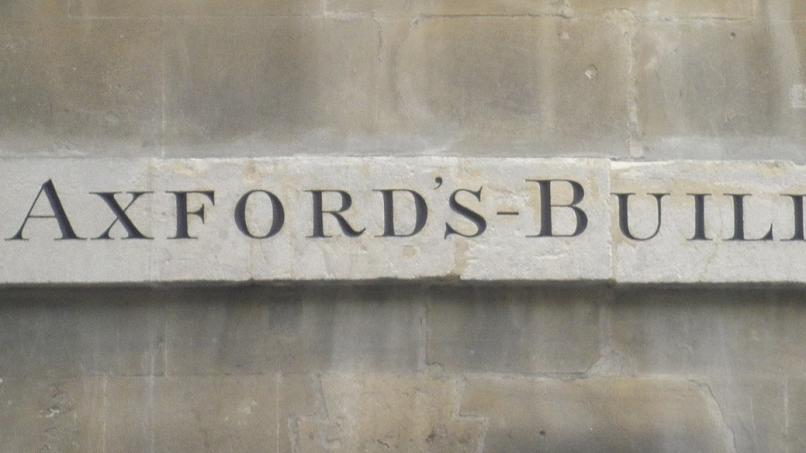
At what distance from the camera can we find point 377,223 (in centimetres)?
584

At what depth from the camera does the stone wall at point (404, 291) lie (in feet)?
19.2

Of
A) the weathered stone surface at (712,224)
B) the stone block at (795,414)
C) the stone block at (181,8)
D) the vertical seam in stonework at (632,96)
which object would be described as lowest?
the stone block at (795,414)

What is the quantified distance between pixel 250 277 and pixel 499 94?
135 cm

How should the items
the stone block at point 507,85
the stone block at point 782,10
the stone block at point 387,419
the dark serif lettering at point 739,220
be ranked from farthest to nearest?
the stone block at point 782,10 < the stone block at point 507,85 < the dark serif lettering at point 739,220 < the stone block at point 387,419

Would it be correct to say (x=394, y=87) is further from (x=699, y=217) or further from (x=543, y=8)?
(x=699, y=217)

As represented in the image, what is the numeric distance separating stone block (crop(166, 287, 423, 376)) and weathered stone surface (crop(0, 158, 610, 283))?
14cm

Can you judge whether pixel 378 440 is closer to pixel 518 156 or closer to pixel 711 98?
pixel 518 156

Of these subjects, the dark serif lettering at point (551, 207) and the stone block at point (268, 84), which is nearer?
the dark serif lettering at point (551, 207)

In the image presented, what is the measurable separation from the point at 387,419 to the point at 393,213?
872 millimetres

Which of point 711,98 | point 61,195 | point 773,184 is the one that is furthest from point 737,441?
point 61,195

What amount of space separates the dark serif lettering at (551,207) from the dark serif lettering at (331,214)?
77 centimetres

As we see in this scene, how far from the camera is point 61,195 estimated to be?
587cm

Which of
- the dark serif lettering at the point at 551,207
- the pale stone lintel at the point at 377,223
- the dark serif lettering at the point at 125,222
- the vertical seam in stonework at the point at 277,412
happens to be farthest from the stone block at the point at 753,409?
the dark serif lettering at the point at 125,222

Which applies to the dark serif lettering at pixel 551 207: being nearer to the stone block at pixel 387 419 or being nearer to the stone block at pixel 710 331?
the stone block at pixel 710 331
